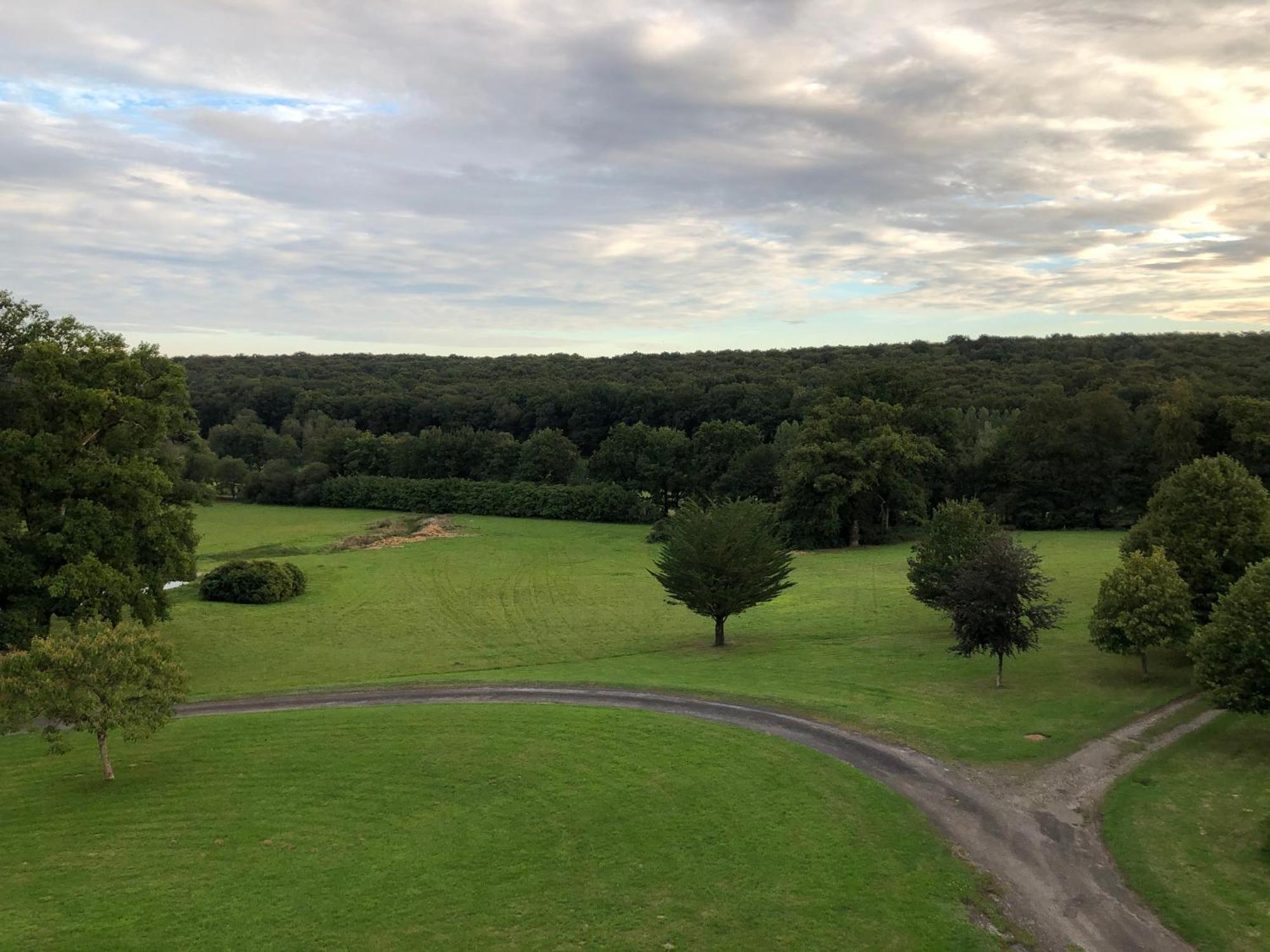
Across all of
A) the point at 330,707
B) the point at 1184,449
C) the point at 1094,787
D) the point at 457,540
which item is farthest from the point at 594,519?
the point at 1094,787

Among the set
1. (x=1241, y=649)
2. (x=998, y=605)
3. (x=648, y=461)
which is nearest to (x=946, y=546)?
(x=998, y=605)

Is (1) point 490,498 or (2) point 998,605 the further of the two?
(1) point 490,498

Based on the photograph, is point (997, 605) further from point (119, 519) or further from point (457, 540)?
point (457, 540)

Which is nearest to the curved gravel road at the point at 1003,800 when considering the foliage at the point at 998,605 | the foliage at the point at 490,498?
the foliage at the point at 998,605

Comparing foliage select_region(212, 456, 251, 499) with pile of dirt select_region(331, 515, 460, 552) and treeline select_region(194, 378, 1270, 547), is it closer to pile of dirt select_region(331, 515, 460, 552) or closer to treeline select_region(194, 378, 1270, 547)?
treeline select_region(194, 378, 1270, 547)

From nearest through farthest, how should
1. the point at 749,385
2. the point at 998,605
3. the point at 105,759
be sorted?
the point at 105,759 → the point at 998,605 → the point at 749,385

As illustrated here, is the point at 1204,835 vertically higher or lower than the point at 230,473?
lower

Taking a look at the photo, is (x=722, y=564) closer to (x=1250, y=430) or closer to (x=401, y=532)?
(x=401, y=532)
